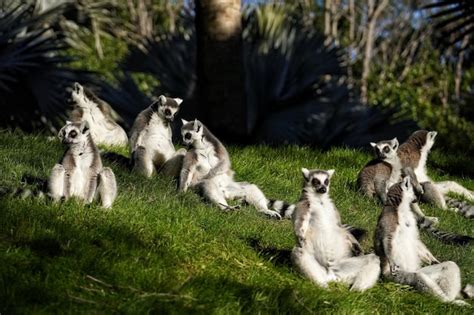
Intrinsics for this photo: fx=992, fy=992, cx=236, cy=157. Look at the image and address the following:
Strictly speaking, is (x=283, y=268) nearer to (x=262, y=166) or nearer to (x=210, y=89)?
(x=262, y=166)

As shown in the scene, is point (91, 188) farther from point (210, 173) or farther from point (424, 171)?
point (424, 171)

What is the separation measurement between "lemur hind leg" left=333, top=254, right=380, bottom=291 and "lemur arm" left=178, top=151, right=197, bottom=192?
2.50 metres

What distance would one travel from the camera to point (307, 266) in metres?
6.90

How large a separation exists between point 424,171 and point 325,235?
446 centimetres

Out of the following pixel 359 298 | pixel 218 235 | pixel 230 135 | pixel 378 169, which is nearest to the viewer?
pixel 359 298

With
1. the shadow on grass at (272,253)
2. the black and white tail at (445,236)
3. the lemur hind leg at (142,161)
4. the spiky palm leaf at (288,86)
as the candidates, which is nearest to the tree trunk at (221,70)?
the spiky palm leaf at (288,86)

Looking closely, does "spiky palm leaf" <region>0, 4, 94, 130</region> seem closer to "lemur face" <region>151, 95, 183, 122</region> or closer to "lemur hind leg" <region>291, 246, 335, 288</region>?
"lemur face" <region>151, 95, 183, 122</region>

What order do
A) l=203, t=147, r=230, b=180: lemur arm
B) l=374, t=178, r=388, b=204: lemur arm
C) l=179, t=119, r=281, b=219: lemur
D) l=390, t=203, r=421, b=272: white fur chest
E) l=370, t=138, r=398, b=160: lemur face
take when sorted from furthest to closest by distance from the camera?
l=370, t=138, r=398, b=160: lemur face
l=374, t=178, r=388, b=204: lemur arm
l=203, t=147, r=230, b=180: lemur arm
l=179, t=119, r=281, b=219: lemur
l=390, t=203, r=421, b=272: white fur chest

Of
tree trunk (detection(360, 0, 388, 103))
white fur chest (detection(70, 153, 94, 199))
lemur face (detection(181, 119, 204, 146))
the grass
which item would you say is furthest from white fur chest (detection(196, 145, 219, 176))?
tree trunk (detection(360, 0, 388, 103))

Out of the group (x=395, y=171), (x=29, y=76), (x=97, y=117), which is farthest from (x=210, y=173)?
(x=29, y=76)

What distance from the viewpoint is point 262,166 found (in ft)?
36.6

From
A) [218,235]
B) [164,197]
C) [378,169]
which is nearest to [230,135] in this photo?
[378,169]

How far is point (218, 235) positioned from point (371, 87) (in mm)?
20673

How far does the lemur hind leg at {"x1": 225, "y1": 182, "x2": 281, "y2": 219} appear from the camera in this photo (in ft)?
30.7
